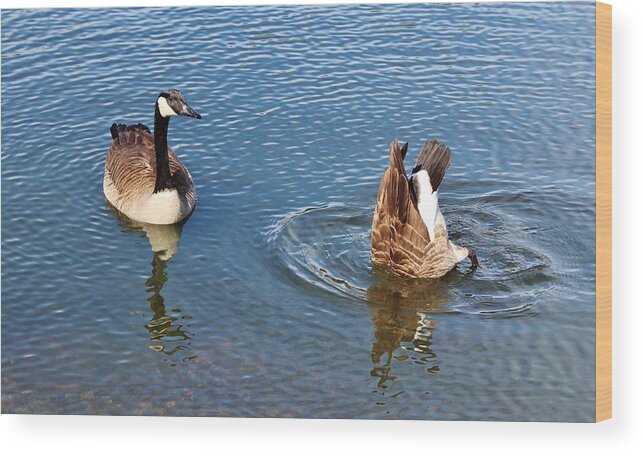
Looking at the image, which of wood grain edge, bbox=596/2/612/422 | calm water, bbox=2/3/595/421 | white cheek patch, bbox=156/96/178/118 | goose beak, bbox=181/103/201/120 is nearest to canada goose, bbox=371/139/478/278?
calm water, bbox=2/3/595/421

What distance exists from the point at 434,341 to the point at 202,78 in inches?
107

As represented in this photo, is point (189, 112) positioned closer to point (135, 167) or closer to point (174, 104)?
point (174, 104)

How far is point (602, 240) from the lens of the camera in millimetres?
8047

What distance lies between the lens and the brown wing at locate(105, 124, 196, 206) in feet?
32.8

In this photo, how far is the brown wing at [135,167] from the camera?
394 inches

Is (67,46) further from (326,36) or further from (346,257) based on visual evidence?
(346,257)

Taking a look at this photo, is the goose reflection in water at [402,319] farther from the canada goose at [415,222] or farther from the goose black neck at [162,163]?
the goose black neck at [162,163]

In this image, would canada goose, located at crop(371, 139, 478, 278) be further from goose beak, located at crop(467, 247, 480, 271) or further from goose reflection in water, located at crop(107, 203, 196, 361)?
goose reflection in water, located at crop(107, 203, 196, 361)

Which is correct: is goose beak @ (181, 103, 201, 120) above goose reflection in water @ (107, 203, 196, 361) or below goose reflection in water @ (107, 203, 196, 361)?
above

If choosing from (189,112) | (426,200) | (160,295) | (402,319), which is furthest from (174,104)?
(402,319)

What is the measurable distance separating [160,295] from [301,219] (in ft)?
4.20

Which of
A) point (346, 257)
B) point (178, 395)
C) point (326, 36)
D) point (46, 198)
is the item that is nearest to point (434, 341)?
point (346, 257)

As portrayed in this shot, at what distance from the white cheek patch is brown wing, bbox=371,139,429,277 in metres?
1.66

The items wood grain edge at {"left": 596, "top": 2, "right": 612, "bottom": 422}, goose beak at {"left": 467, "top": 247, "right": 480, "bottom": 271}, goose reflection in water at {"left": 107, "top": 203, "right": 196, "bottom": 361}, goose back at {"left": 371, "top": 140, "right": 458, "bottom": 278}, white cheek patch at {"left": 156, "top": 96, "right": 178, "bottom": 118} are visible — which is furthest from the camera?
white cheek patch at {"left": 156, "top": 96, "right": 178, "bottom": 118}
